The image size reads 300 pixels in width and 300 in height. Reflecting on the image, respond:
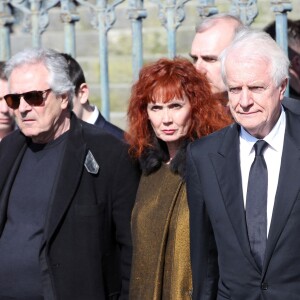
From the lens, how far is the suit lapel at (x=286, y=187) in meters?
4.68

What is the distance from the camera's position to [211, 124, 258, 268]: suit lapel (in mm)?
4770

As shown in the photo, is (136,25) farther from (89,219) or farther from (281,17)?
(89,219)

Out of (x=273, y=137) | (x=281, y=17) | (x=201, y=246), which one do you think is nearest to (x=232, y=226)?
(x=201, y=246)

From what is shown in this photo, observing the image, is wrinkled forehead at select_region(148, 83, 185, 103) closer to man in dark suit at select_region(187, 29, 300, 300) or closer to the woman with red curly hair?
the woman with red curly hair

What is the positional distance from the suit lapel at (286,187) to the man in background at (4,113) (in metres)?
2.18

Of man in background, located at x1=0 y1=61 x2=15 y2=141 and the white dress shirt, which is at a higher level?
the white dress shirt

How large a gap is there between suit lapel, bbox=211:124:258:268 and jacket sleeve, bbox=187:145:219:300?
0.43 ft

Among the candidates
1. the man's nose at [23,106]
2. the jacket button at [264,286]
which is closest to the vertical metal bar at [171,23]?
the man's nose at [23,106]

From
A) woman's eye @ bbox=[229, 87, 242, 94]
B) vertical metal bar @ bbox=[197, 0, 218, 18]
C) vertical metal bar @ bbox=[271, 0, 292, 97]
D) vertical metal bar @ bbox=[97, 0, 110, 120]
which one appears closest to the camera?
woman's eye @ bbox=[229, 87, 242, 94]

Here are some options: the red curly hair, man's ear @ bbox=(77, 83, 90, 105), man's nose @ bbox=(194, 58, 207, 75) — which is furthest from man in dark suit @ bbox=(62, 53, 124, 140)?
the red curly hair

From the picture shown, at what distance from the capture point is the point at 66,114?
5.84m

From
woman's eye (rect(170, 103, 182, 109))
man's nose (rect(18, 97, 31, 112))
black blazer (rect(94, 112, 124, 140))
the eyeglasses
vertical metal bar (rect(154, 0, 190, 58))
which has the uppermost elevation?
vertical metal bar (rect(154, 0, 190, 58))

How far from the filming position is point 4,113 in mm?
6652

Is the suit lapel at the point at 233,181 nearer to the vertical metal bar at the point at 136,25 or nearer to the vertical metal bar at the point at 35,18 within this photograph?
the vertical metal bar at the point at 136,25
